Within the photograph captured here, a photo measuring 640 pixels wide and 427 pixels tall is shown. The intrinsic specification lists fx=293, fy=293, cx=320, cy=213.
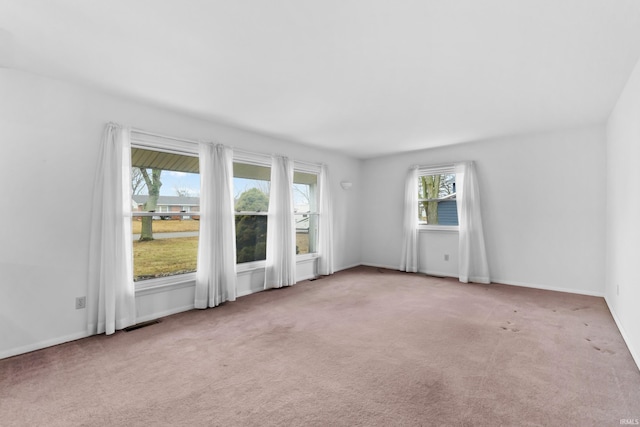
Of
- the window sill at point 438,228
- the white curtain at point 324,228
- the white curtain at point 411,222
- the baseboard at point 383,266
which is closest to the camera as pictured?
the window sill at point 438,228

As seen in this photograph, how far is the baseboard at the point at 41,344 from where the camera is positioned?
2.57 metres

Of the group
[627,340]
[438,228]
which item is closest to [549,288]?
[438,228]

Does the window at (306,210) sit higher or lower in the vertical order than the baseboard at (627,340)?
higher

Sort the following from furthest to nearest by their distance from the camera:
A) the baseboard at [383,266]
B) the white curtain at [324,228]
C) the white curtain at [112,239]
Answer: the baseboard at [383,266] → the white curtain at [324,228] → the white curtain at [112,239]

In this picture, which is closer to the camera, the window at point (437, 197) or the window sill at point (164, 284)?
the window sill at point (164, 284)

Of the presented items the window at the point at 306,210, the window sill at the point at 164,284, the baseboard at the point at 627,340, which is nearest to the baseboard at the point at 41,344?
the window sill at the point at 164,284

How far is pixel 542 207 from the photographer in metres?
4.79

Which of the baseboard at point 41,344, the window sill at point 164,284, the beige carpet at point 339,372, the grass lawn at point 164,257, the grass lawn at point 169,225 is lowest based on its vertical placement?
the beige carpet at point 339,372

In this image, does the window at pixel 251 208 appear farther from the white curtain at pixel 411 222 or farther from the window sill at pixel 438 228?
the window sill at pixel 438 228

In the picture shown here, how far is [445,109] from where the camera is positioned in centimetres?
368

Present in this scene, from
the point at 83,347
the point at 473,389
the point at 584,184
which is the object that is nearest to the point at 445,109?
the point at 584,184

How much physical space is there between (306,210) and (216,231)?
2240mm

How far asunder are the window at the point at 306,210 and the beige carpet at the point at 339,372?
2.23m

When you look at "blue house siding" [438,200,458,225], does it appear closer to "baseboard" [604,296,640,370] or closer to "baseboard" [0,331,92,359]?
"baseboard" [604,296,640,370]
